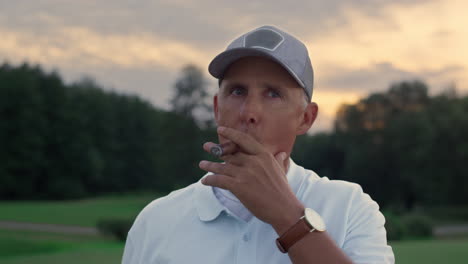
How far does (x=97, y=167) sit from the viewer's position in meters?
52.4

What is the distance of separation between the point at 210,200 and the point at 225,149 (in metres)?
0.49

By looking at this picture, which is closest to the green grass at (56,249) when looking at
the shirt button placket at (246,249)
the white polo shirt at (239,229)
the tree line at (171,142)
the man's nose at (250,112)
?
the white polo shirt at (239,229)

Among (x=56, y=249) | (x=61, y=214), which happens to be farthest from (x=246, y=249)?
(x=61, y=214)

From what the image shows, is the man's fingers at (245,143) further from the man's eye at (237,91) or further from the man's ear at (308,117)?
the man's ear at (308,117)

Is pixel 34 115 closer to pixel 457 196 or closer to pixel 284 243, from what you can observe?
pixel 457 196

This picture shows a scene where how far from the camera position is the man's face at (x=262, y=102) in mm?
1868

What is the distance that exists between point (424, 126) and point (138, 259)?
48.1 m

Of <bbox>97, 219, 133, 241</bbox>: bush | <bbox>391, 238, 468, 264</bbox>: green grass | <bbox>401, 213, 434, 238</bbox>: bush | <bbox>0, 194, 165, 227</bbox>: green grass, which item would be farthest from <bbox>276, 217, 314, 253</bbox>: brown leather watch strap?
<bbox>0, 194, 165, 227</bbox>: green grass

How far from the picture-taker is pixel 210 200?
6.93 ft

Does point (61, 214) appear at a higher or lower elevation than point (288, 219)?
lower

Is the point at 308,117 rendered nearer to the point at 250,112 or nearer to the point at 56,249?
the point at 250,112

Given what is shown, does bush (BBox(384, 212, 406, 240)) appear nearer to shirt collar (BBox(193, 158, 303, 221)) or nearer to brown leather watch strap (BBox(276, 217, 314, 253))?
shirt collar (BBox(193, 158, 303, 221))

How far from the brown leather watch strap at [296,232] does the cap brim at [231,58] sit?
50 cm

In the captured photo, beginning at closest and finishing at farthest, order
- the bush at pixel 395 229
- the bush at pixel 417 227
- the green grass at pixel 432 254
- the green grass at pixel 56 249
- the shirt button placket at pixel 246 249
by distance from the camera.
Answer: the shirt button placket at pixel 246 249, the green grass at pixel 432 254, the green grass at pixel 56 249, the bush at pixel 395 229, the bush at pixel 417 227
